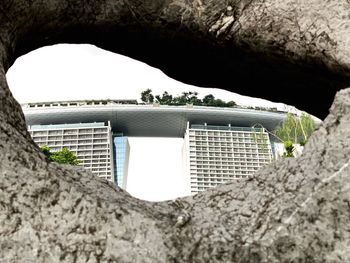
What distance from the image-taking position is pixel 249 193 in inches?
80.9

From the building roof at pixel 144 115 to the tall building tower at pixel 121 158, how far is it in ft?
5.59

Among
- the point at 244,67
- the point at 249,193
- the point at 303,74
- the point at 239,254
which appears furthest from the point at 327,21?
the point at 239,254

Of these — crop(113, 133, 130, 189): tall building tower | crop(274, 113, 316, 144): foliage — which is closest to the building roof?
crop(113, 133, 130, 189): tall building tower

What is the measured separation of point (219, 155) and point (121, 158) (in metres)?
12.5

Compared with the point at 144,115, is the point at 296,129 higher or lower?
lower

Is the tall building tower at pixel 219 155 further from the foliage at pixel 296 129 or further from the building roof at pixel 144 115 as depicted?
the foliage at pixel 296 129

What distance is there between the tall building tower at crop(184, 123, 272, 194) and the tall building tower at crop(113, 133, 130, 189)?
8062mm

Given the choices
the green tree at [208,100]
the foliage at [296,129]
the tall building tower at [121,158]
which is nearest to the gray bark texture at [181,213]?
the foliage at [296,129]

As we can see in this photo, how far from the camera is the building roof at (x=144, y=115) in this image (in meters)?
59.4

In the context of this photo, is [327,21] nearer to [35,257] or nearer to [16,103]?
[16,103]

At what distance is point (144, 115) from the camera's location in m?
61.1

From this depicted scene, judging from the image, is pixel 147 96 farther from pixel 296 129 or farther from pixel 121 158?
pixel 296 129

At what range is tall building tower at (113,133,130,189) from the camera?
6012cm

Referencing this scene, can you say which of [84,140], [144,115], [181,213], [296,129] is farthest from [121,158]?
[181,213]
